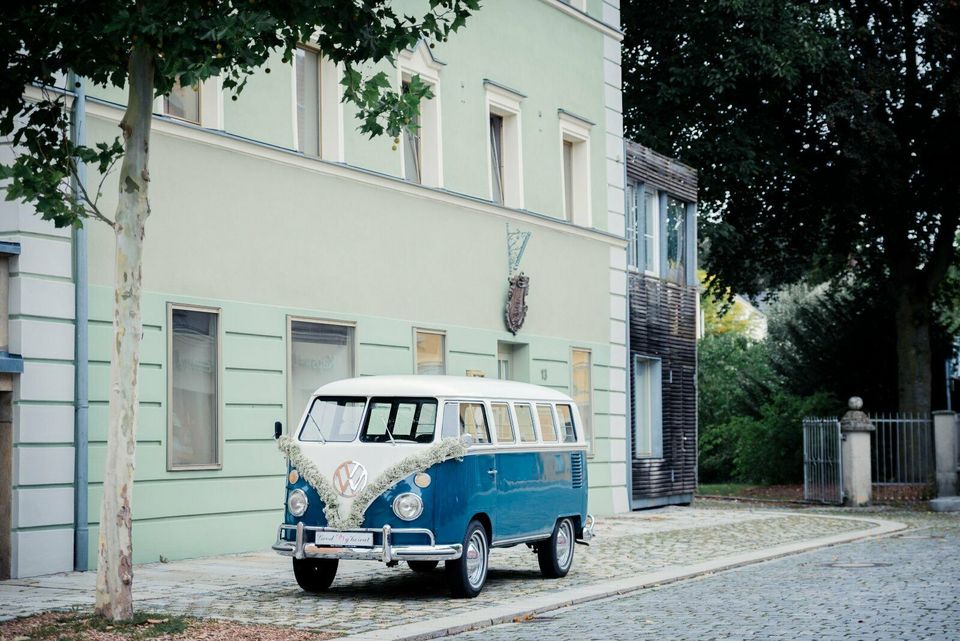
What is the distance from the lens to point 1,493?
14.7m

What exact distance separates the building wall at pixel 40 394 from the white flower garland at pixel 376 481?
11.0ft

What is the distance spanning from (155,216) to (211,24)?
262 inches

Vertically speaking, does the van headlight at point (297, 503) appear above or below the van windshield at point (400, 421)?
below

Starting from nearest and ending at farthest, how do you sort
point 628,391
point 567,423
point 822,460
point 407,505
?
1. point 407,505
2. point 567,423
3. point 628,391
4. point 822,460

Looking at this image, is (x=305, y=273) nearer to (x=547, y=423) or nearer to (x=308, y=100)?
(x=308, y=100)

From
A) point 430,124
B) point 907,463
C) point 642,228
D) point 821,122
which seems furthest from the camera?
point 821,122

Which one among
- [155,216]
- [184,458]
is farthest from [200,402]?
[155,216]

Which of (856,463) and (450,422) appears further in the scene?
(856,463)

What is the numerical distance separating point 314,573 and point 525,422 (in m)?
2.75

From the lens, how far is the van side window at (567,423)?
1608 cm

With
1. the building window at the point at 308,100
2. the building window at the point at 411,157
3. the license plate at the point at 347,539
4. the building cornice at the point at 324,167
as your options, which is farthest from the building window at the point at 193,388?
the building window at the point at 411,157

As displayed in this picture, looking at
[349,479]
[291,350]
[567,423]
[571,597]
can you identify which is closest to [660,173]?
[291,350]

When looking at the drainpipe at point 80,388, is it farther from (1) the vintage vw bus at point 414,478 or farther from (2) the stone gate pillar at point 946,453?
(2) the stone gate pillar at point 946,453

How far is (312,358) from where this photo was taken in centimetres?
1939
